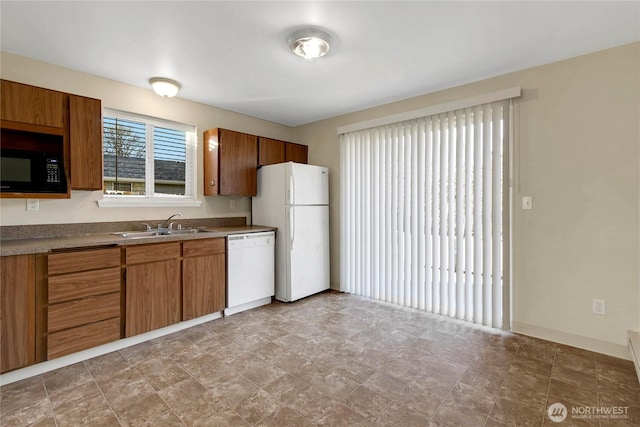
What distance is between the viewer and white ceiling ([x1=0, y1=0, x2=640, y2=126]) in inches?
78.0

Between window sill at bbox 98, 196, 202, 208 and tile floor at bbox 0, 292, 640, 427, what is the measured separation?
1.40m

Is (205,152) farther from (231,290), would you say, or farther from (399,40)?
(399,40)

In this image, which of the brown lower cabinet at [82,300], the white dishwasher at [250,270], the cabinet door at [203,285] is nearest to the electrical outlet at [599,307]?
the white dishwasher at [250,270]

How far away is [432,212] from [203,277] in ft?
8.27

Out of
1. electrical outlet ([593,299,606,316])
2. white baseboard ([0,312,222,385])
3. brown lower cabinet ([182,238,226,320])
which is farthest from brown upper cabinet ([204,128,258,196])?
electrical outlet ([593,299,606,316])

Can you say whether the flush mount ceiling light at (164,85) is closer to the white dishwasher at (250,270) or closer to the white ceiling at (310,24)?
the white ceiling at (310,24)

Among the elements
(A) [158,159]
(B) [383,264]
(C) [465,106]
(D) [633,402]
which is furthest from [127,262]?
(D) [633,402]

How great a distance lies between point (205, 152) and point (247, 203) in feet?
2.92

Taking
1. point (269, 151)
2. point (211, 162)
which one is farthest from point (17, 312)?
point (269, 151)

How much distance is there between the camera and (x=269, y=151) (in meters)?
4.24

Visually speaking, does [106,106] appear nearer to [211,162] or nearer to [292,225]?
[211,162]

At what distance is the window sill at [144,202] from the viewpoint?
3.07 meters

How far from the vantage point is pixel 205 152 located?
151 inches

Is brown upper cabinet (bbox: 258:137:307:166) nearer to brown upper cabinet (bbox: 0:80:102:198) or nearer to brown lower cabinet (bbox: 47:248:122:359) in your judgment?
brown upper cabinet (bbox: 0:80:102:198)
